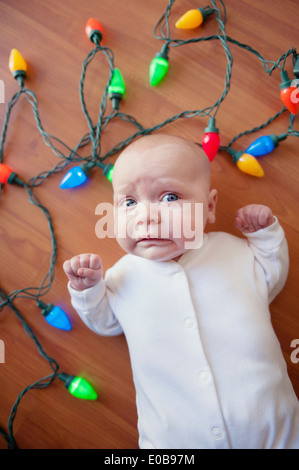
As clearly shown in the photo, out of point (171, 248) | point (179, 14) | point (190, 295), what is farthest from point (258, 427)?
point (179, 14)

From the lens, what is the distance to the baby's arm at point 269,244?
907mm

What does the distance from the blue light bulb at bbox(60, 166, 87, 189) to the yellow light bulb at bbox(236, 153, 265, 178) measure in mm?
415

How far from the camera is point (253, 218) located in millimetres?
923

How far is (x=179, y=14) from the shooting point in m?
1.10

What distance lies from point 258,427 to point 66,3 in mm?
1206

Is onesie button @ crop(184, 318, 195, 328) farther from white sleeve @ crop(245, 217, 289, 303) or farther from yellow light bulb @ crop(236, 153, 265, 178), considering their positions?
yellow light bulb @ crop(236, 153, 265, 178)

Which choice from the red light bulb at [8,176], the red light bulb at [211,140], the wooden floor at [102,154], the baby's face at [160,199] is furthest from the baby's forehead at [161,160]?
the red light bulb at [8,176]

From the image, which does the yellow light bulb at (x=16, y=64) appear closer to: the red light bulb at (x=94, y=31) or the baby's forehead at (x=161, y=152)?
the red light bulb at (x=94, y=31)

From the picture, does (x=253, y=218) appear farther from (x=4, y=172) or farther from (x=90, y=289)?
(x=4, y=172)

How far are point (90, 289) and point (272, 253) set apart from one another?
426 millimetres

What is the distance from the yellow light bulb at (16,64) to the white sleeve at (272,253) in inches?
30.2

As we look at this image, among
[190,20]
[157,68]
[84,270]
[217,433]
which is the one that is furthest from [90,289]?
[190,20]

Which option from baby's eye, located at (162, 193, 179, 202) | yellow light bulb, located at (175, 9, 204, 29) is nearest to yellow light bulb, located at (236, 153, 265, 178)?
baby's eye, located at (162, 193, 179, 202)

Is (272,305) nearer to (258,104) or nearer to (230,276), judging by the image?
(230,276)
